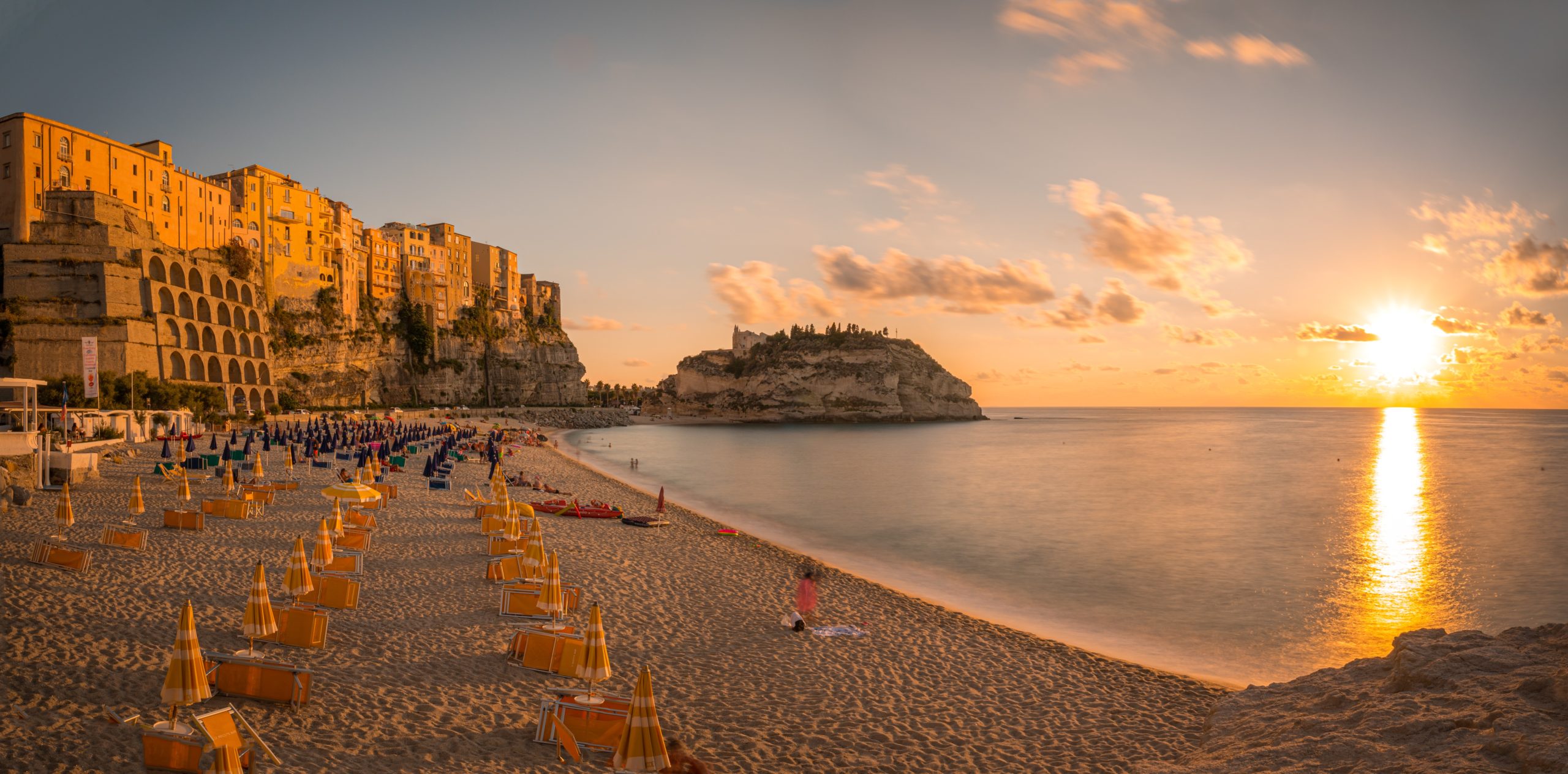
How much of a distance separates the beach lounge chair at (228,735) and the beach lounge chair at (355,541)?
8.38m

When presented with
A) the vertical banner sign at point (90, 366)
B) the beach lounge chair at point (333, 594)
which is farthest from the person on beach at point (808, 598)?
the vertical banner sign at point (90, 366)

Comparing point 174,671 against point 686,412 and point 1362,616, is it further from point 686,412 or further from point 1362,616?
point 686,412

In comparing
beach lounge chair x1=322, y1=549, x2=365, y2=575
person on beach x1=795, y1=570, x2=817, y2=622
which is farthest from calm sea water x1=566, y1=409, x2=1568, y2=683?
beach lounge chair x1=322, y1=549, x2=365, y2=575

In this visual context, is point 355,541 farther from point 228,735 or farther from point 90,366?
point 90,366

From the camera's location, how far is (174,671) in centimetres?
559

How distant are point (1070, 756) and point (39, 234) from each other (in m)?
63.5

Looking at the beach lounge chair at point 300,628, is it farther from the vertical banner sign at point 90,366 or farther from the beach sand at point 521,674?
the vertical banner sign at point 90,366

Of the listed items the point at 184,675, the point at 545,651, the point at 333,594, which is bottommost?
the point at 545,651

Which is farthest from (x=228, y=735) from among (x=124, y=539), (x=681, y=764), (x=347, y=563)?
(x=124, y=539)

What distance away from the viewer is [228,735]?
17.6 ft

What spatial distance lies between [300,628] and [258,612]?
100 centimetres

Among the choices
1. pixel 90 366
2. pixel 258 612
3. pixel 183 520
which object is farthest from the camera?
pixel 90 366

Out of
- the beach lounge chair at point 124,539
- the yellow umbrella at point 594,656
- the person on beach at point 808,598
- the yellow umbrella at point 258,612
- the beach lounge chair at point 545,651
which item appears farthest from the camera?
the person on beach at point 808,598

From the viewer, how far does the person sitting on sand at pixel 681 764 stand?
18.8 feet
